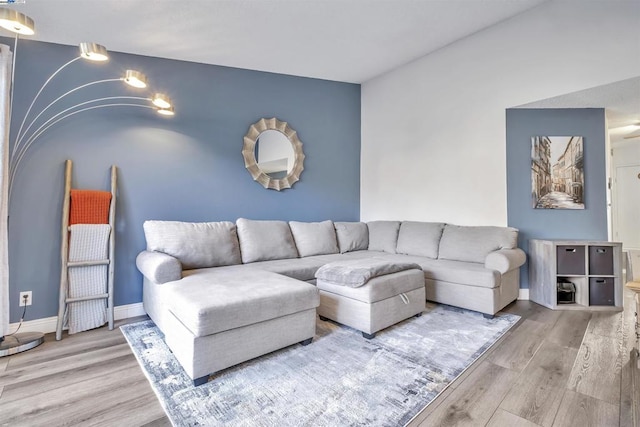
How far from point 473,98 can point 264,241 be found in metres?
2.97

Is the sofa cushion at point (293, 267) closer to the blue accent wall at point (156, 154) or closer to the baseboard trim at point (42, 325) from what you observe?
the blue accent wall at point (156, 154)

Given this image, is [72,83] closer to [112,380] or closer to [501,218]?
[112,380]


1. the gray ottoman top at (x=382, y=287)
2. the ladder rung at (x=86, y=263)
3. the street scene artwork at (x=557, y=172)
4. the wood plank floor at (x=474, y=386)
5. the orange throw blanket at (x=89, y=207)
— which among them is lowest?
the wood plank floor at (x=474, y=386)

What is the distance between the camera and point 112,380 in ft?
5.78

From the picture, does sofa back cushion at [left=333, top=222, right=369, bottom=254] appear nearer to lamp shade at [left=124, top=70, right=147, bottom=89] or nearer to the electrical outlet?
lamp shade at [left=124, top=70, right=147, bottom=89]

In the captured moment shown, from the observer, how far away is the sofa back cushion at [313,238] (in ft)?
12.0

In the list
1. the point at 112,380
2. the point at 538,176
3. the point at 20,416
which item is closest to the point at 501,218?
the point at 538,176

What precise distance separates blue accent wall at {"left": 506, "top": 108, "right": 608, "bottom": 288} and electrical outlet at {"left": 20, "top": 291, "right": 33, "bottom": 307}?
183 inches

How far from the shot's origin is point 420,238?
3.66 metres

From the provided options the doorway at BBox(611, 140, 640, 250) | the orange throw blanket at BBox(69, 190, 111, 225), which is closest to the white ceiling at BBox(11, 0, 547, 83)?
the orange throw blanket at BBox(69, 190, 111, 225)

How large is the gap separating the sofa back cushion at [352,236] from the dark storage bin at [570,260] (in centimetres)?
213

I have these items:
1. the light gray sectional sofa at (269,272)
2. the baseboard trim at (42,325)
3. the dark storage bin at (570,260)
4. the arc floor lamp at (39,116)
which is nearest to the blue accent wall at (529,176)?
the dark storage bin at (570,260)

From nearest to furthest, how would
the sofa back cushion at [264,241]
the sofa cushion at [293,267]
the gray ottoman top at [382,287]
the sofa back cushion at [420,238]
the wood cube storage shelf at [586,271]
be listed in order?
the gray ottoman top at [382,287] < the sofa cushion at [293,267] < the wood cube storage shelf at [586,271] < the sofa back cushion at [264,241] < the sofa back cushion at [420,238]

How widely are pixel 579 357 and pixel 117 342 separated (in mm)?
3320
